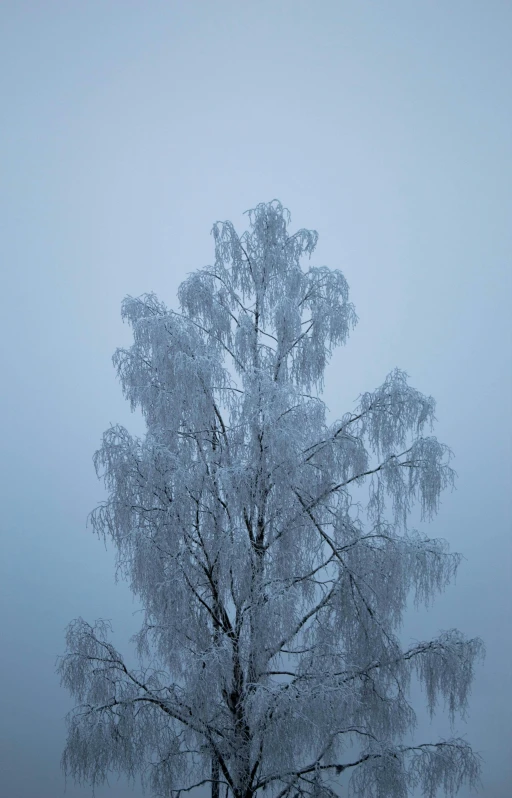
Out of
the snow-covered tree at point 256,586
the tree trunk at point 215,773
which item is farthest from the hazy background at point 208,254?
the snow-covered tree at point 256,586

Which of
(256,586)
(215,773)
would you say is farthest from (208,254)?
(215,773)

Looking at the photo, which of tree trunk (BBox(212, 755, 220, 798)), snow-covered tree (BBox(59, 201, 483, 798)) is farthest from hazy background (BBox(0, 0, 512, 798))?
snow-covered tree (BBox(59, 201, 483, 798))

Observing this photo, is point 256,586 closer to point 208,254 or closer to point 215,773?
point 215,773

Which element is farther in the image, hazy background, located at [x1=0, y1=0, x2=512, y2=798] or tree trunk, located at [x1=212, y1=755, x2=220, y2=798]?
hazy background, located at [x1=0, y1=0, x2=512, y2=798]

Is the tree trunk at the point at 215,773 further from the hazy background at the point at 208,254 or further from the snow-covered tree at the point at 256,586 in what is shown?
the hazy background at the point at 208,254

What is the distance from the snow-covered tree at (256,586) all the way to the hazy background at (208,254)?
9.53 ft

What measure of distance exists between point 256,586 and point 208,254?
16.9 ft

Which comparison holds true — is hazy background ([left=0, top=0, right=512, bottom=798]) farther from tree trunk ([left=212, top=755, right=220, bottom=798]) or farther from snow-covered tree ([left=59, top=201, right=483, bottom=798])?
snow-covered tree ([left=59, top=201, right=483, bottom=798])

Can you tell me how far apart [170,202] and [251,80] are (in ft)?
12.4

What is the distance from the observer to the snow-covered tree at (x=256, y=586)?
3736 millimetres

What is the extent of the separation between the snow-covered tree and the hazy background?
9.53ft

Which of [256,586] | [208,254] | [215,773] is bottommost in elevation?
[215,773]

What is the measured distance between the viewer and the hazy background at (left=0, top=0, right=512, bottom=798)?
271 inches

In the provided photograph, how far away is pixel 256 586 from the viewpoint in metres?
3.80
